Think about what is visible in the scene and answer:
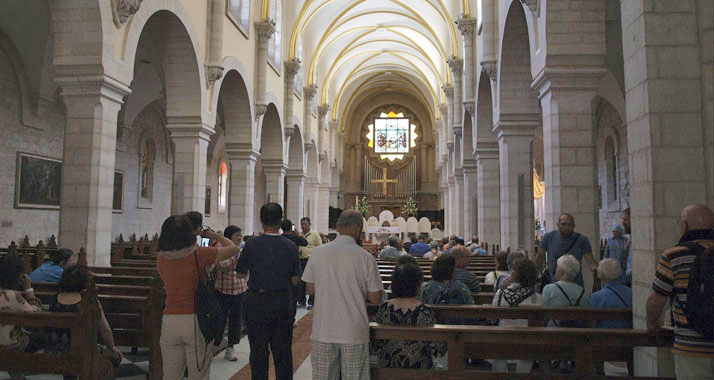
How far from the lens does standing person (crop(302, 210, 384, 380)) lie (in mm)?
3059

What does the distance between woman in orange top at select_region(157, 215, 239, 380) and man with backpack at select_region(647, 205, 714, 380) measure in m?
2.64

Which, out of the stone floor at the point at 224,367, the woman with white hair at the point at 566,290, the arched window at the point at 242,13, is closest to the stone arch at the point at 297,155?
the arched window at the point at 242,13

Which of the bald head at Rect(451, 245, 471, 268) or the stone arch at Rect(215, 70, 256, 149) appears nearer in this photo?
the bald head at Rect(451, 245, 471, 268)

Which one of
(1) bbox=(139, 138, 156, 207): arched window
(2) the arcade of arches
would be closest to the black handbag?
(2) the arcade of arches

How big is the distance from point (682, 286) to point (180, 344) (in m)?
2.87

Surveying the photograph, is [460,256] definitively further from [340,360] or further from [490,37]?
[490,37]

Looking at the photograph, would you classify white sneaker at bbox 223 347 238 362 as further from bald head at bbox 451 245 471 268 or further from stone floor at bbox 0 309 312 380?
bald head at bbox 451 245 471 268

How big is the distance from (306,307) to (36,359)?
18.7ft

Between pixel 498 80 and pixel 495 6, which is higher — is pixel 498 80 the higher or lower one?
the lower one

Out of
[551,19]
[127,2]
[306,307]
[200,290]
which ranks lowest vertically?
[306,307]

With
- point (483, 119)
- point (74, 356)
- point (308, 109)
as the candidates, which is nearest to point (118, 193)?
point (308, 109)

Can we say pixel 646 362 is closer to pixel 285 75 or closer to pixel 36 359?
pixel 36 359

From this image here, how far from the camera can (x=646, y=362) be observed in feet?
12.4

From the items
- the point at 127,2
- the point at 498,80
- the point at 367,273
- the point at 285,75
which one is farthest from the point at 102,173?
the point at 285,75
